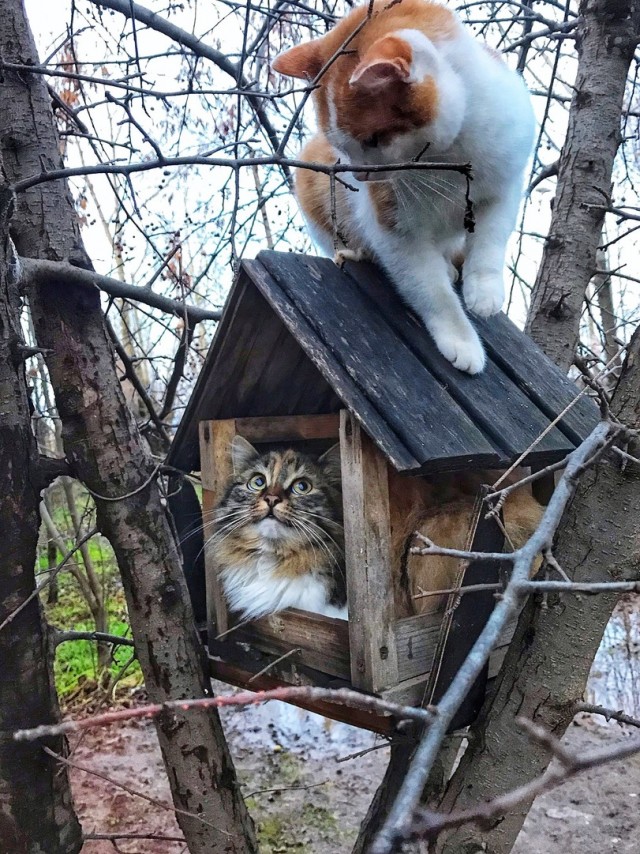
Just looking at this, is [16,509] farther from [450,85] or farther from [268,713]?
[268,713]

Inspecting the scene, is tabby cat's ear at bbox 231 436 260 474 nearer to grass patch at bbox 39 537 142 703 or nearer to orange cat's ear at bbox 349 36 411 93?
orange cat's ear at bbox 349 36 411 93

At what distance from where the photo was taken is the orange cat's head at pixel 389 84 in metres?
1.61

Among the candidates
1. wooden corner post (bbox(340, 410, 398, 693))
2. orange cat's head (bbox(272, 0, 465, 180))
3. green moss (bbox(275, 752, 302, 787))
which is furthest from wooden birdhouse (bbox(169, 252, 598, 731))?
green moss (bbox(275, 752, 302, 787))

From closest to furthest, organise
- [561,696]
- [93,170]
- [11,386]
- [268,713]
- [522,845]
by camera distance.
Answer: [93,170] < [561,696] < [11,386] < [522,845] < [268,713]

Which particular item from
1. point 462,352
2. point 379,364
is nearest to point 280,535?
point 379,364

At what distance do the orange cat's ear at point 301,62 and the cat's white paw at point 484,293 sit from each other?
74 cm

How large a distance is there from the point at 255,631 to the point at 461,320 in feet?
3.33

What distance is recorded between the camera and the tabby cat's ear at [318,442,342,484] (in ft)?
6.54

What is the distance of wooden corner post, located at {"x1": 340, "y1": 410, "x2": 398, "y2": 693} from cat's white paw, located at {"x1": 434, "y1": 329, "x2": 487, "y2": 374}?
39cm

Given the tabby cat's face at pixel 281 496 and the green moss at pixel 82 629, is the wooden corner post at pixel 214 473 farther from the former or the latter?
the green moss at pixel 82 629

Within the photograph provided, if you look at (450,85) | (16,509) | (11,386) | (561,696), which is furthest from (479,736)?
(450,85)

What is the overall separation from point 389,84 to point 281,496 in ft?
3.59

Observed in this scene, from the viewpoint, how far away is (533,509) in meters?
1.77

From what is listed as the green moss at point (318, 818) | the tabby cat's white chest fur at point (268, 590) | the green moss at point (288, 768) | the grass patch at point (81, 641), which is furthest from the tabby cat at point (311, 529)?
the green moss at point (288, 768)
